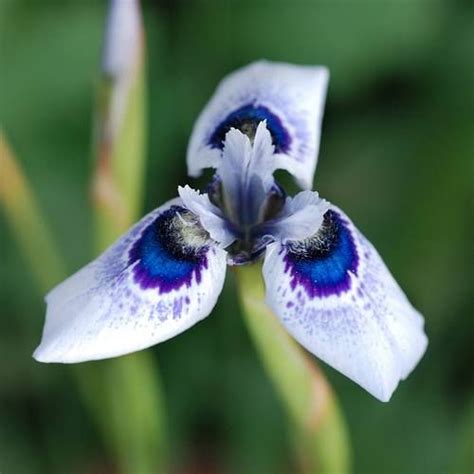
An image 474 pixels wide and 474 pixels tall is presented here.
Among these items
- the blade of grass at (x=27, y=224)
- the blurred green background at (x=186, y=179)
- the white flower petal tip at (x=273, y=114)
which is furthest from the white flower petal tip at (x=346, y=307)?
the blurred green background at (x=186, y=179)

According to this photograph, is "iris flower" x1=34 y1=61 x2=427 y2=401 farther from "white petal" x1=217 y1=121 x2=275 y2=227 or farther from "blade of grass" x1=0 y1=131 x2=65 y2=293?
"blade of grass" x1=0 y1=131 x2=65 y2=293

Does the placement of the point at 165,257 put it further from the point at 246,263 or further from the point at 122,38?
the point at 122,38

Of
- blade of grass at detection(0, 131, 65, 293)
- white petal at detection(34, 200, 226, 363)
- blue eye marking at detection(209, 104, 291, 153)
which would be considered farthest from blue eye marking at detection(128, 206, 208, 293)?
blade of grass at detection(0, 131, 65, 293)

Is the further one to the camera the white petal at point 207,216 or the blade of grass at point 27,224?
the blade of grass at point 27,224

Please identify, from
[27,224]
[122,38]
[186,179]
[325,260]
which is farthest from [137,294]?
[186,179]

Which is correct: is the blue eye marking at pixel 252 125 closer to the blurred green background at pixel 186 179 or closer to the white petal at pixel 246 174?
the white petal at pixel 246 174

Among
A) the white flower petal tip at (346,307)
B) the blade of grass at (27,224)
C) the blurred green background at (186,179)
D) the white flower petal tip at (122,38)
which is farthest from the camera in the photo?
the blurred green background at (186,179)

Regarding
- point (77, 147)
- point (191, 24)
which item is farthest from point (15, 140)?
point (191, 24)
